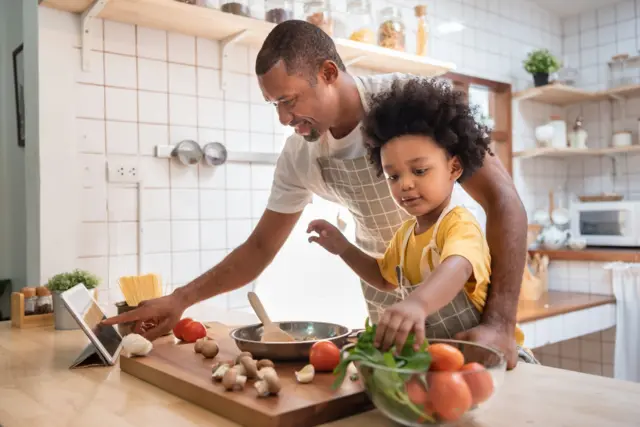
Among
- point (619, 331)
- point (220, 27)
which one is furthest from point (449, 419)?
point (619, 331)

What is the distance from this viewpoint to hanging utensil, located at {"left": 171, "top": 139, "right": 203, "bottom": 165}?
2.12 meters

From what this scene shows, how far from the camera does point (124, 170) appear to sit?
6.59 feet

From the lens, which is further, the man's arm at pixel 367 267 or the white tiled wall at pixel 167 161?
the white tiled wall at pixel 167 161

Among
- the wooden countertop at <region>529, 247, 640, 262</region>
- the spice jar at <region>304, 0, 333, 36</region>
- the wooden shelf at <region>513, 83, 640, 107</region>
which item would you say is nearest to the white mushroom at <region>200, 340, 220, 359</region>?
the spice jar at <region>304, 0, 333, 36</region>

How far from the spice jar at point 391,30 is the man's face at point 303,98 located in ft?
4.49

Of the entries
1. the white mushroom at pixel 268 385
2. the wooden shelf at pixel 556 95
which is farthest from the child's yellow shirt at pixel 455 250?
the wooden shelf at pixel 556 95

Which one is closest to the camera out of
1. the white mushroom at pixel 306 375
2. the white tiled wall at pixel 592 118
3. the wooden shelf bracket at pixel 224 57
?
the white mushroom at pixel 306 375

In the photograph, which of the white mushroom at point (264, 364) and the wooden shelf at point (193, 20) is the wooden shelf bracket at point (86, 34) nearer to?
the wooden shelf at point (193, 20)

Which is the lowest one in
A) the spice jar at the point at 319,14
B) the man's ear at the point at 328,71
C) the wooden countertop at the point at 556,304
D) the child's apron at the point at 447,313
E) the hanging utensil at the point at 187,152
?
the wooden countertop at the point at 556,304

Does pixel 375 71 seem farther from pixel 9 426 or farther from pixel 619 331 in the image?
pixel 9 426

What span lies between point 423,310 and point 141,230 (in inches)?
59.4

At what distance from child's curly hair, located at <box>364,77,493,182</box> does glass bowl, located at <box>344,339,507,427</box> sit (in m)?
0.44

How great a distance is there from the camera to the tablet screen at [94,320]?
1.15 m

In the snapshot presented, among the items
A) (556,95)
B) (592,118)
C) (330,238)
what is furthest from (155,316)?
(592,118)
